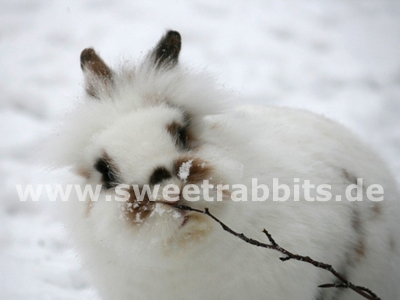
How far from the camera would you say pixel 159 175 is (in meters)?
1.80

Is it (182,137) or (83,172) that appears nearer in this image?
(182,137)

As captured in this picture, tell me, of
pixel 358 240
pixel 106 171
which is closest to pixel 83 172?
pixel 106 171

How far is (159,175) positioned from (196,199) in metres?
0.16

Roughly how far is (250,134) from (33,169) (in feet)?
10.3

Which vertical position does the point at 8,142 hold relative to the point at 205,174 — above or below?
below

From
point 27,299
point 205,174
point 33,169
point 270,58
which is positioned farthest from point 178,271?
point 270,58

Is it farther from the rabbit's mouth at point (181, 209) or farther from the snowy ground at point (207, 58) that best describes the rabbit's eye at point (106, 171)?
the snowy ground at point (207, 58)

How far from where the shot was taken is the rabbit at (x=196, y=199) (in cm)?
185

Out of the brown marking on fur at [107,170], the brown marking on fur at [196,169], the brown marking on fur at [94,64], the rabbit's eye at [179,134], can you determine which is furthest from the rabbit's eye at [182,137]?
the brown marking on fur at [94,64]

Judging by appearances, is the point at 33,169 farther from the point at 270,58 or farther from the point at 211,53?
the point at 270,58

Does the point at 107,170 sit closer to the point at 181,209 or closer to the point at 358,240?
the point at 181,209

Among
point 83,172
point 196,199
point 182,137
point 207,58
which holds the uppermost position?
point 207,58

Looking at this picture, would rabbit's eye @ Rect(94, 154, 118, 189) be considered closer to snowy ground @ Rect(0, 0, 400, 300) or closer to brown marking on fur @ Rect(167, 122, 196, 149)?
brown marking on fur @ Rect(167, 122, 196, 149)

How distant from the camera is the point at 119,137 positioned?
1.97m
